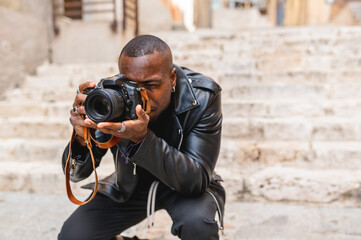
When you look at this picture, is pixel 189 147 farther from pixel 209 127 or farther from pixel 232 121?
pixel 232 121

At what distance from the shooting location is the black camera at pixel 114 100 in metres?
0.93

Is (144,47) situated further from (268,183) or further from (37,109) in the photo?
(37,109)

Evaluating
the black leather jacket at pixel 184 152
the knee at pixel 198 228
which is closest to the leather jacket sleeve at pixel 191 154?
the black leather jacket at pixel 184 152

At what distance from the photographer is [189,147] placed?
3.99ft

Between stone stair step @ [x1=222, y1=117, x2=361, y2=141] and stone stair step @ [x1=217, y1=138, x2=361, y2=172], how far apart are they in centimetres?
8

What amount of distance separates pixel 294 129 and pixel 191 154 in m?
1.70

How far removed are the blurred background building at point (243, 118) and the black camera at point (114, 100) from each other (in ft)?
3.29

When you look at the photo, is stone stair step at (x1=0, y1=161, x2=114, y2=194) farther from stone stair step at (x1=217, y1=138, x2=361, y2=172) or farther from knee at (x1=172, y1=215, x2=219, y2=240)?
knee at (x1=172, y1=215, x2=219, y2=240)

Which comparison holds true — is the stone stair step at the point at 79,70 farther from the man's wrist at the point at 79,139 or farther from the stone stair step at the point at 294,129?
the man's wrist at the point at 79,139

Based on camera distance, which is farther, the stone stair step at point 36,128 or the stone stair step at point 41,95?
the stone stair step at point 41,95

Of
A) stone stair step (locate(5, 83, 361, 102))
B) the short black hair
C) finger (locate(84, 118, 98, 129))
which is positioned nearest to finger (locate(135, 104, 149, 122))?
finger (locate(84, 118, 98, 129))

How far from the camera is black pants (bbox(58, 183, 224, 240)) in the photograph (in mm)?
1140

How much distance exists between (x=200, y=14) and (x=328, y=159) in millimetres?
10172

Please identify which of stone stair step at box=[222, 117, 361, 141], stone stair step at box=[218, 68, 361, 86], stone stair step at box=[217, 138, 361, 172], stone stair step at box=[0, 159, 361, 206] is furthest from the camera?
stone stair step at box=[218, 68, 361, 86]
